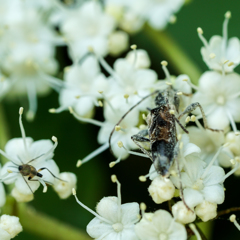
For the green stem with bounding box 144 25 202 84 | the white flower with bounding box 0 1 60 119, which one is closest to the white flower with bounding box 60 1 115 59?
the white flower with bounding box 0 1 60 119

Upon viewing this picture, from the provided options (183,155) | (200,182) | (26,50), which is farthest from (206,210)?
(26,50)

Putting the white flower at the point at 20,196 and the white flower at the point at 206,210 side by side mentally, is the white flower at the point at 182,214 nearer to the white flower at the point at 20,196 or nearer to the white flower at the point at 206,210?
the white flower at the point at 206,210

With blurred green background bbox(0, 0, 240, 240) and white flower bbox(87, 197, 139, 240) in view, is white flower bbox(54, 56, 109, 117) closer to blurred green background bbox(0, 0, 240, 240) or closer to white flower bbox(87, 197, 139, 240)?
blurred green background bbox(0, 0, 240, 240)

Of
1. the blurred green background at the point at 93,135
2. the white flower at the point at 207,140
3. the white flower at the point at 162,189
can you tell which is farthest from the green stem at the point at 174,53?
the white flower at the point at 162,189

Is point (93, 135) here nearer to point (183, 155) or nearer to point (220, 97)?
point (220, 97)

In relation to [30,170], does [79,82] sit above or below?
above

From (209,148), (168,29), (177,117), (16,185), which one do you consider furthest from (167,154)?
(168,29)
